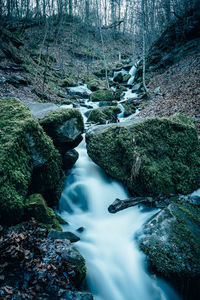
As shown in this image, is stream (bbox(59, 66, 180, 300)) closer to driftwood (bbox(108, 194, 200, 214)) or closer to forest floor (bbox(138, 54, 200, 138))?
driftwood (bbox(108, 194, 200, 214))

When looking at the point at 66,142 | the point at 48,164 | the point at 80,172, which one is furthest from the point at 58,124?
the point at 80,172

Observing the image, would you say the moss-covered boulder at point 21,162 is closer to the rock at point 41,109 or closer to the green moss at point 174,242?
the rock at point 41,109

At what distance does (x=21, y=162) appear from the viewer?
3.52m

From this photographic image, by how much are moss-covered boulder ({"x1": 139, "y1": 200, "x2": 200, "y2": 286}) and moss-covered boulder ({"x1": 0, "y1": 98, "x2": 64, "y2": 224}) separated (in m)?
2.61

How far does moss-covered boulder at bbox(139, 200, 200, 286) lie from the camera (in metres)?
3.35

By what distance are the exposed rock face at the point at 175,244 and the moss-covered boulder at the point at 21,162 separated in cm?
261

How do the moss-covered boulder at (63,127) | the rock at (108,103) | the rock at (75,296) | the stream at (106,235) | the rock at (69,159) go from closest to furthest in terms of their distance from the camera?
the rock at (75,296), the stream at (106,235), the moss-covered boulder at (63,127), the rock at (69,159), the rock at (108,103)

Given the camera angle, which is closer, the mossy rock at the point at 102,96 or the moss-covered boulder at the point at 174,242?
the moss-covered boulder at the point at 174,242

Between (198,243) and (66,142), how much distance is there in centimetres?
424

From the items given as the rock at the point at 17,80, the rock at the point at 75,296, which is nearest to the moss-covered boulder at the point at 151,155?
the rock at the point at 75,296

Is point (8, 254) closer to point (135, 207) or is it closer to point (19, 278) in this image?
point (19, 278)

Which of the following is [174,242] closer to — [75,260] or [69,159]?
[75,260]

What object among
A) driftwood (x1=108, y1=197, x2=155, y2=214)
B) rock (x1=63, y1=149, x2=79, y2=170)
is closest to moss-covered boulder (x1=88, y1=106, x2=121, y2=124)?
rock (x1=63, y1=149, x2=79, y2=170)

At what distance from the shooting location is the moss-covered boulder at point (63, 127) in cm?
519
